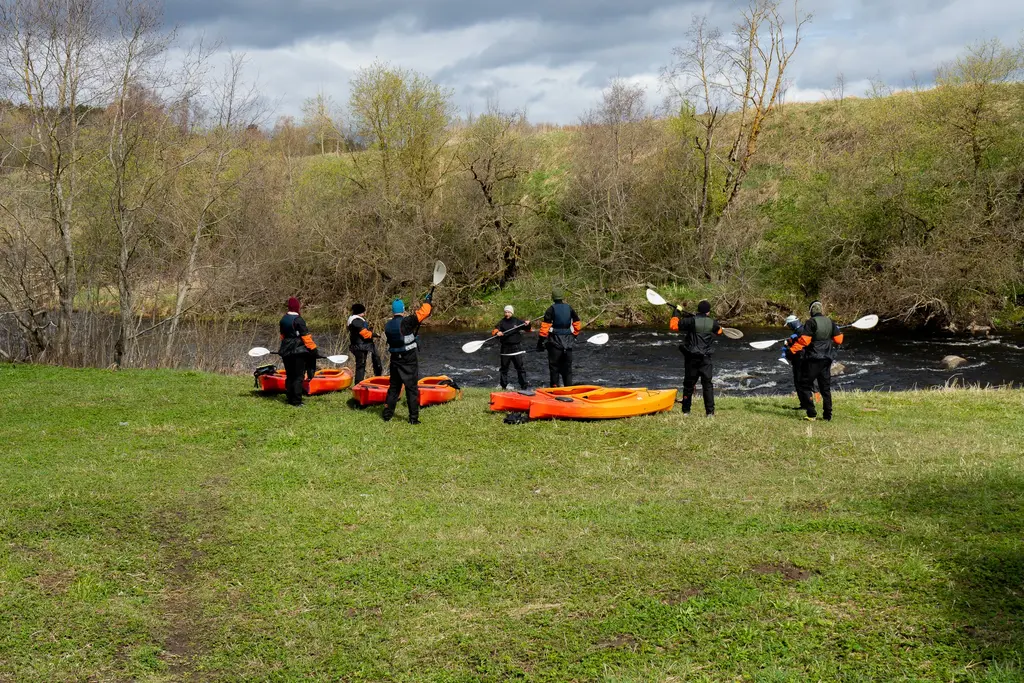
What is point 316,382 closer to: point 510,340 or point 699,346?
point 510,340

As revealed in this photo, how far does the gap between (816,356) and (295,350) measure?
874 centimetres

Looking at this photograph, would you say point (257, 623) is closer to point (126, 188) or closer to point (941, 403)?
point (941, 403)

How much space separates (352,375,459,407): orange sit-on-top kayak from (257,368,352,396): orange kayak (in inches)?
41.9

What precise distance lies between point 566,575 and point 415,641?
1562 mm

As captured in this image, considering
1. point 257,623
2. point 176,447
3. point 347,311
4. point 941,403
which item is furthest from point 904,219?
point 257,623

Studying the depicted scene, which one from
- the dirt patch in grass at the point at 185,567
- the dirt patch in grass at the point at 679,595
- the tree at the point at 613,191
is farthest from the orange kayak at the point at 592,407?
the tree at the point at 613,191

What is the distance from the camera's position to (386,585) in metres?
6.97

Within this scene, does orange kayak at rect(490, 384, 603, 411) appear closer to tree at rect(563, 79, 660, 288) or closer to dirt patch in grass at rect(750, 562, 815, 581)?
dirt patch in grass at rect(750, 562, 815, 581)

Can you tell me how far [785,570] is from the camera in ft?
22.5

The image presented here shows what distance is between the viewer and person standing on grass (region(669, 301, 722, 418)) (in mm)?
13008

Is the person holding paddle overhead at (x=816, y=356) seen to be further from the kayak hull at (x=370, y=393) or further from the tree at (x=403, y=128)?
the tree at (x=403, y=128)

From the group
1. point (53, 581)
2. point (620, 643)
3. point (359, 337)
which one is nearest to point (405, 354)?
point (359, 337)

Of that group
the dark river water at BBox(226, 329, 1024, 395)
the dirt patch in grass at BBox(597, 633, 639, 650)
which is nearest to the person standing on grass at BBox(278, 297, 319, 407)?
the dark river water at BBox(226, 329, 1024, 395)

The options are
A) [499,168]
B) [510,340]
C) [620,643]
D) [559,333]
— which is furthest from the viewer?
[499,168]
